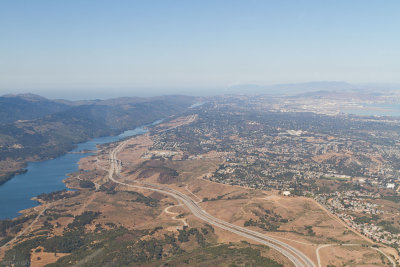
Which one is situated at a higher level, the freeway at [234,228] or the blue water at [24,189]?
the freeway at [234,228]

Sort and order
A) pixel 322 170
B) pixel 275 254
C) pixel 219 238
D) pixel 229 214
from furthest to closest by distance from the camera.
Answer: pixel 322 170
pixel 229 214
pixel 219 238
pixel 275 254

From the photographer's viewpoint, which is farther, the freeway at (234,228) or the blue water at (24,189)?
the blue water at (24,189)

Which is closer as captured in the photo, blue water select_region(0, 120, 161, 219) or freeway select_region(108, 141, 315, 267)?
freeway select_region(108, 141, 315, 267)

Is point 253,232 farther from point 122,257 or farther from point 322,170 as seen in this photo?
point 322,170

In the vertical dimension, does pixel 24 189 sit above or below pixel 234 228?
below

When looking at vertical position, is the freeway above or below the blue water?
above

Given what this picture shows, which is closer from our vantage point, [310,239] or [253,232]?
[310,239]

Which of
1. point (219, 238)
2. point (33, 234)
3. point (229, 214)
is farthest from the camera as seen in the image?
point (229, 214)

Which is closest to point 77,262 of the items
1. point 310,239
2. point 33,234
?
point 33,234

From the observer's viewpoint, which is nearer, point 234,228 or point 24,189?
point 234,228

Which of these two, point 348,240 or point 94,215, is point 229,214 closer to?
point 348,240
